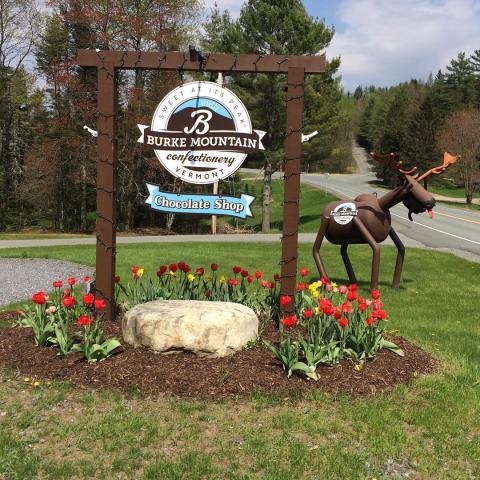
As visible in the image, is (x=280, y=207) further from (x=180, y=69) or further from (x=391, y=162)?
(x=180, y=69)

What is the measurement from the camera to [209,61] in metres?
5.18

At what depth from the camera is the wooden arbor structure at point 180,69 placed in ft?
16.6

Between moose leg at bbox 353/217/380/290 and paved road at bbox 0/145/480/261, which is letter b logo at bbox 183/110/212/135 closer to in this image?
moose leg at bbox 353/217/380/290

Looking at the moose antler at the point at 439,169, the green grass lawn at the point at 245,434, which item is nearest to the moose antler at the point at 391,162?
the moose antler at the point at 439,169

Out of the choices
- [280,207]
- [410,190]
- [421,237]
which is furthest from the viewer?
[280,207]

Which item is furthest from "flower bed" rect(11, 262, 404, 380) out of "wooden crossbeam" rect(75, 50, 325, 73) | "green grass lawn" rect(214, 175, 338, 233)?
"green grass lawn" rect(214, 175, 338, 233)

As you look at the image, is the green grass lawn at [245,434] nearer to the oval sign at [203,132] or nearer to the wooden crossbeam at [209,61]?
the oval sign at [203,132]

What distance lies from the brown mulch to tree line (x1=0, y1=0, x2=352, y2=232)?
1640 centimetres

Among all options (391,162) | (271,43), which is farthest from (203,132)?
(271,43)

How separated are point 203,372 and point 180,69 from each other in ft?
10.5

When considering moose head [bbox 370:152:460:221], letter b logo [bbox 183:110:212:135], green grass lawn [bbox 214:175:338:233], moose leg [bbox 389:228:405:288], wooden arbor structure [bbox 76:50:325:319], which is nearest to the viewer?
wooden arbor structure [bbox 76:50:325:319]

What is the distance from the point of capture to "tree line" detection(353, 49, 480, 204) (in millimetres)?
41344

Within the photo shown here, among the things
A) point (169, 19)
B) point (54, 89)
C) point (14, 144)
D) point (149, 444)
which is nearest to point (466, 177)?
point (169, 19)

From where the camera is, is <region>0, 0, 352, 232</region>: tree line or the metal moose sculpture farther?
<region>0, 0, 352, 232</region>: tree line
